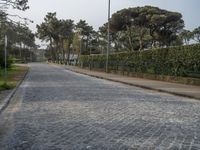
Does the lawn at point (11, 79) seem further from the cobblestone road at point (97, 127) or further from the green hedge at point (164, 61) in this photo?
the green hedge at point (164, 61)

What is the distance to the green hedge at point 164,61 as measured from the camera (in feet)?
105

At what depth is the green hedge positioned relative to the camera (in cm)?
3211

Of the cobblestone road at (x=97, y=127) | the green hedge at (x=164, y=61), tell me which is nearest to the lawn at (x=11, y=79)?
the cobblestone road at (x=97, y=127)

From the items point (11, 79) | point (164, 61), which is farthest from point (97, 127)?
point (11, 79)

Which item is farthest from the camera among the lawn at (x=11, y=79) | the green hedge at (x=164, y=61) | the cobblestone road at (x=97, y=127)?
the green hedge at (x=164, y=61)

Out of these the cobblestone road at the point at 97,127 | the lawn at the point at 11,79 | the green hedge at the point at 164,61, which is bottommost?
the lawn at the point at 11,79

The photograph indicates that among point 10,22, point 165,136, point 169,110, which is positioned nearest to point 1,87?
point 10,22

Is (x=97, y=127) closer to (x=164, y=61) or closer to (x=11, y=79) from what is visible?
(x=164, y=61)

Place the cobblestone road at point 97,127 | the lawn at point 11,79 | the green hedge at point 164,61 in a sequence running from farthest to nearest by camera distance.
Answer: the green hedge at point 164,61 < the lawn at point 11,79 < the cobblestone road at point 97,127

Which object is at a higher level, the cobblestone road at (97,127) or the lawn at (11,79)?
the cobblestone road at (97,127)

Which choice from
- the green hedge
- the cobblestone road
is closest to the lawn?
the cobblestone road

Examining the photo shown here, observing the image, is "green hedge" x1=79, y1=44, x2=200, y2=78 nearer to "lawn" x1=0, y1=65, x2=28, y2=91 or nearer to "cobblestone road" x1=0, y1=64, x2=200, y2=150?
"lawn" x1=0, y1=65, x2=28, y2=91

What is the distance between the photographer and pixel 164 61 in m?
38.0

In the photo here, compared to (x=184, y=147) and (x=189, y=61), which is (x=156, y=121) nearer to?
(x=184, y=147)
